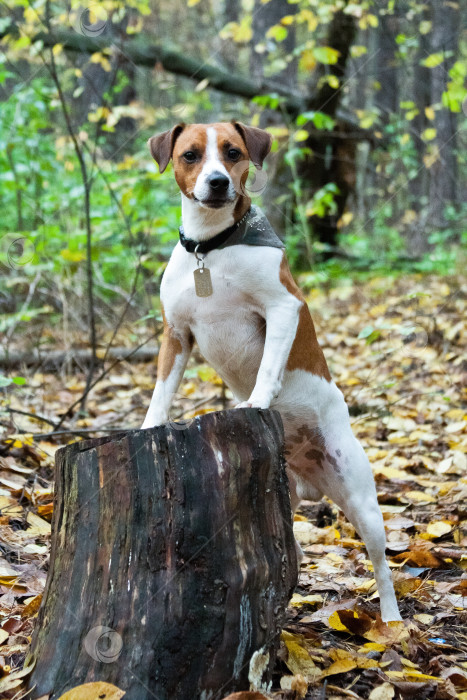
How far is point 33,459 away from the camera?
4.23 m

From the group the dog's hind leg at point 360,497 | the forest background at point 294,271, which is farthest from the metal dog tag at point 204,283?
the dog's hind leg at point 360,497

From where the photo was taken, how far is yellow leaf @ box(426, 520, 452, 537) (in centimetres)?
360

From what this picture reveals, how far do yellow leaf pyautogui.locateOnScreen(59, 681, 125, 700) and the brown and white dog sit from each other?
1.04 metres

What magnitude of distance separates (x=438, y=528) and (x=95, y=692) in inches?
89.8

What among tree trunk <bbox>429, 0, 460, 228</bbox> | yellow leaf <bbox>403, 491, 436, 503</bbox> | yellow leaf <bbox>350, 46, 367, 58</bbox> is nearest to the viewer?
yellow leaf <bbox>403, 491, 436, 503</bbox>

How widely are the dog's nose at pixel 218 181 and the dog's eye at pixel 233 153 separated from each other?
168mm

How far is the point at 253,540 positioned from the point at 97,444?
0.60m

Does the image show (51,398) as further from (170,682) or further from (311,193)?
(311,193)

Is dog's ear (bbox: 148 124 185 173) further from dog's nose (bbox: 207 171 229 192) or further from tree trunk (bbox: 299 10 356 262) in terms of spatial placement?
tree trunk (bbox: 299 10 356 262)

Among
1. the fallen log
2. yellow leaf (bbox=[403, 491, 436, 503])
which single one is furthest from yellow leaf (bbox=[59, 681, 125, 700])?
the fallen log

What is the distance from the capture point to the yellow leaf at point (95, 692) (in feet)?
6.11

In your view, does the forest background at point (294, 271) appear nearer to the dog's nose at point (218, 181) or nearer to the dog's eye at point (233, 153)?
the dog's eye at point (233, 153)

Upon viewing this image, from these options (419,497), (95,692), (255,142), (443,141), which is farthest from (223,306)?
(443,141)

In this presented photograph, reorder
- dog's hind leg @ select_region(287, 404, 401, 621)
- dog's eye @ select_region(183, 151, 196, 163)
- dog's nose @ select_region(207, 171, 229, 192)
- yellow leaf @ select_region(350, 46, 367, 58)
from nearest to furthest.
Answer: dog's nose @ select_region(207, 171, 229, 192), dog's eye @ select_region(183, 151, 196, 163), dog's hind leg @ select_region(287, 404, 401, 621), yellow leaf @ select_region(350, 46, 367, 58)
